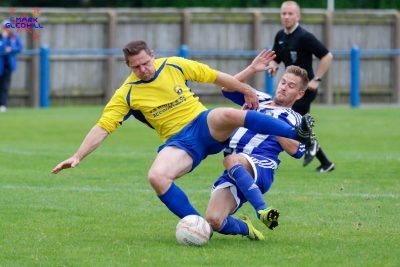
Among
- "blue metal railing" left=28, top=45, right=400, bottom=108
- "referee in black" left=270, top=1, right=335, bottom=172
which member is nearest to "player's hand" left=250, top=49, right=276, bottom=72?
"referee in black" left=270, top=1, right=335, bottom=172

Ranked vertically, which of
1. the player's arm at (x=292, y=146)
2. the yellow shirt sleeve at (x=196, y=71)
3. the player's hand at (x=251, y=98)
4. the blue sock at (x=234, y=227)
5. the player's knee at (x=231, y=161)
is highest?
the yellow shirt sleeve at (x=196, y=71)

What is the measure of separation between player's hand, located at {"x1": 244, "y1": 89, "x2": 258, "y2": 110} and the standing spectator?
16.0 m

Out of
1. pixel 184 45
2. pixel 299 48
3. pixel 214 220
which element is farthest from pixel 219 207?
pixel 184 45

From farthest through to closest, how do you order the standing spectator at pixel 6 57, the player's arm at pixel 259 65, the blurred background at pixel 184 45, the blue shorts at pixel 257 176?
the blurred background at pixel 184 45 < the standing spectator at pixel 6 57 < the player's arm at pixel 259 65 < the blue shorts at pixel 257 176

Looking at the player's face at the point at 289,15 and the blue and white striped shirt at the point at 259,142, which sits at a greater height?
the player's face at the point at 289,15

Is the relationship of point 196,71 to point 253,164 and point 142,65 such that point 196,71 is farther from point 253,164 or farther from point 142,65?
point 253,164

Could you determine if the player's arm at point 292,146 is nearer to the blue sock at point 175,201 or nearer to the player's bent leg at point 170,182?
the player's bent leg at point 170,182

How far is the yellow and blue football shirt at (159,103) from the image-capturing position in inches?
344

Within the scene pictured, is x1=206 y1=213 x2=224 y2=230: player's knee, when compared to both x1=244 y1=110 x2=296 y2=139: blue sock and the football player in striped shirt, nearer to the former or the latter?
the football player in striped shirt

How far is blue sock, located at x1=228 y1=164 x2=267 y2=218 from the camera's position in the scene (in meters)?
8.32

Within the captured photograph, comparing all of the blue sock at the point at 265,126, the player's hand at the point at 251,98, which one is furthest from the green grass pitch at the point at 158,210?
the player's hand at the point at 251,98

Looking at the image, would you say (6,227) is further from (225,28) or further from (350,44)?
(350,44)

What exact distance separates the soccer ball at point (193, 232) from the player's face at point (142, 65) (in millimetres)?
1197

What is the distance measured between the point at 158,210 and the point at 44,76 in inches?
625
